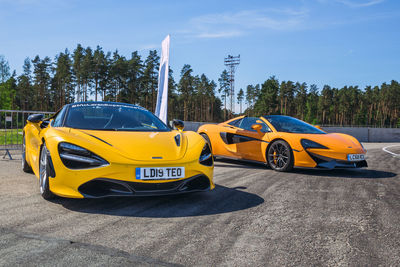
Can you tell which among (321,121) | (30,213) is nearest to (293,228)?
(30,213)

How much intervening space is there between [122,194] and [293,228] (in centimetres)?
161

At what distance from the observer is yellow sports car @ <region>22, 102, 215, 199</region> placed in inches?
121

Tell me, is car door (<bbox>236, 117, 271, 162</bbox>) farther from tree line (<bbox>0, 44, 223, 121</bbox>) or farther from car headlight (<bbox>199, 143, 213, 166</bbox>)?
tree line (<bbox>0, 44, 223, 121</bbox>)

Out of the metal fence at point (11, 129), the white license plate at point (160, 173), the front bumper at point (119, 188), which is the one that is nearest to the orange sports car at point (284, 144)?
the white license plate at point (160, 173)

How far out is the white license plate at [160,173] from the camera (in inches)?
122

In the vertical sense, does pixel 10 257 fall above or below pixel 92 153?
below

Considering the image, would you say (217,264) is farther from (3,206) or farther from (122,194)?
(3,206)

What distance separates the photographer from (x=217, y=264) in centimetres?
197

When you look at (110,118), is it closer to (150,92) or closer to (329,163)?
(329,163)

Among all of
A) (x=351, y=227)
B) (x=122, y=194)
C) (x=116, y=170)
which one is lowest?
(x=351, y=227)

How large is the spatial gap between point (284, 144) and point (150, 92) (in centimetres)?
6282

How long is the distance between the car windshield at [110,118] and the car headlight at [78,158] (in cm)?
66

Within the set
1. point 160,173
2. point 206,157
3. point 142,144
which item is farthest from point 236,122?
point 160,173

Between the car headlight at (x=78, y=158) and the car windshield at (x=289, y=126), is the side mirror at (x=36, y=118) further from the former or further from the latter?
the car windshield at (x=289, y=126)
